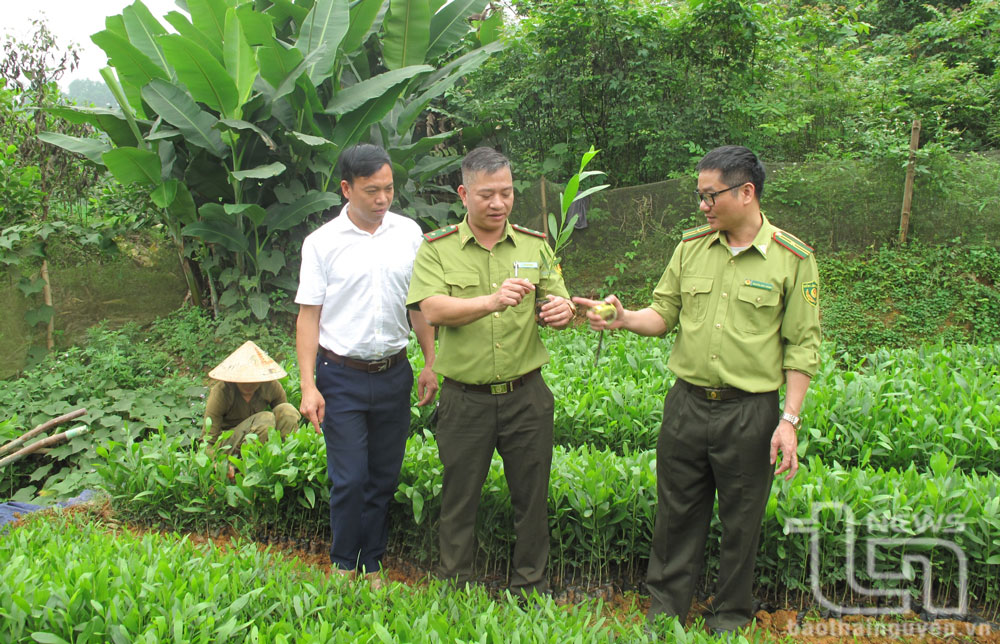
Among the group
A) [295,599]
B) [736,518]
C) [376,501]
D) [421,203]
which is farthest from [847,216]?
[295,599]

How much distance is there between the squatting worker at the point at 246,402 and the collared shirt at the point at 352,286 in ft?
4.08

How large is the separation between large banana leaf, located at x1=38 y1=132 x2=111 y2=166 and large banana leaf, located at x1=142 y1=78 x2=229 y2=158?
2.73 feet

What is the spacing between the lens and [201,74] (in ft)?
17.8

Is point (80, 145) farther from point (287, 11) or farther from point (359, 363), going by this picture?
point (359, 363)

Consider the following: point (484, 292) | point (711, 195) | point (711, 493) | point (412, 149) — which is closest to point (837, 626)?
point (711, 493)

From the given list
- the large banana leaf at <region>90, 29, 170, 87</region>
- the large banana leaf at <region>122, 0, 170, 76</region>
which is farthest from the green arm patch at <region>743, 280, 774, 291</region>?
the large banana leaf at <region>122, 0, 170, 76</region>

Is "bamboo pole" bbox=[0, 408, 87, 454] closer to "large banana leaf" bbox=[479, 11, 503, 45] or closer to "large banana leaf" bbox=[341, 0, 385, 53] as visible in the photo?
"large banana leaf" bbox=[341, 0, 385, 53]

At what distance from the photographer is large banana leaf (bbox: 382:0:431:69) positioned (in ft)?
22.0

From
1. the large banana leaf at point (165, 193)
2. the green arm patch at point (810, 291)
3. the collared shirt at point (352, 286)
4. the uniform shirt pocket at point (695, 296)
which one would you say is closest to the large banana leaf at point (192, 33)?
the large banana leaf at point (165, 193)

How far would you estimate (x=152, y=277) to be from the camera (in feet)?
25.0

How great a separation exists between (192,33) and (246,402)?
3304 mm

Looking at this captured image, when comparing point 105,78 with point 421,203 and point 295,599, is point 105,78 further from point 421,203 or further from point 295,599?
point 295,599

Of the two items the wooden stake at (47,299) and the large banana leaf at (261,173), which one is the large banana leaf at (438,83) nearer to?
the large banana leaf at (261,173)

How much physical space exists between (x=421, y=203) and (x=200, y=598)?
547 cm
